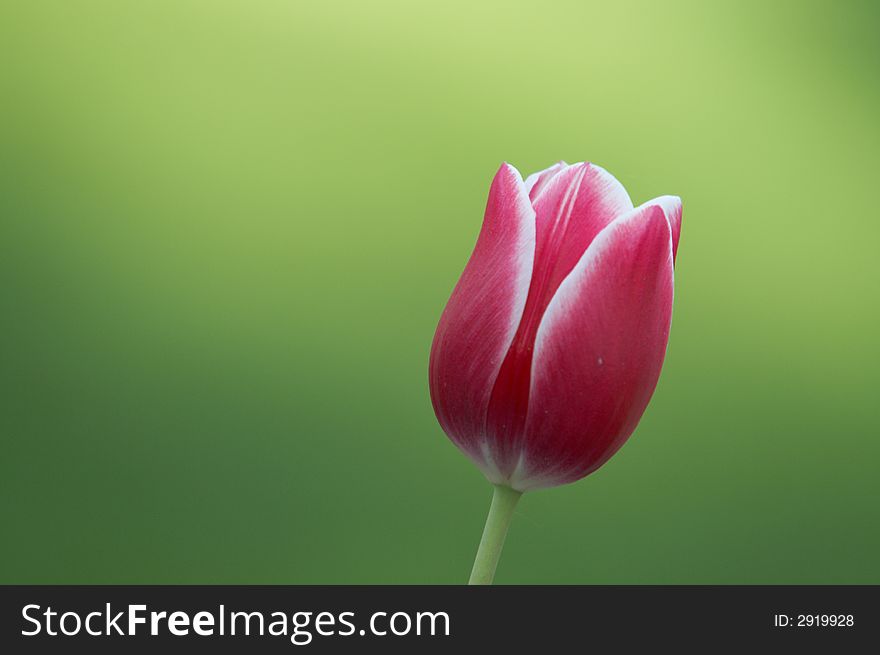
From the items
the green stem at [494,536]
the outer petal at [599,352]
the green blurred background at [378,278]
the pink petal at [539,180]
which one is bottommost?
the green stem at [494,536]

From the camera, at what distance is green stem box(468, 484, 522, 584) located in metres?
0.25

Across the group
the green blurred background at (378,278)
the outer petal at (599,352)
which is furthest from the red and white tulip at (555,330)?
the green blurred background at (378,278)

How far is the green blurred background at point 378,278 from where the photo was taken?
54.1 inches

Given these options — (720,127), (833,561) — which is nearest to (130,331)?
(720,127)

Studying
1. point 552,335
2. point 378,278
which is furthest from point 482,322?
point 378,278

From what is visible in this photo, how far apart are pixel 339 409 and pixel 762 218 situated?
67cm

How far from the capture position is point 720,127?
152 centimetres

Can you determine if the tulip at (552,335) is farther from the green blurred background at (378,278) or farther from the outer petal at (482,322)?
the green blurred background at (378,278)

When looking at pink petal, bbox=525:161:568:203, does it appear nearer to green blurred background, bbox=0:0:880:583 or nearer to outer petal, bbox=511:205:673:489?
outer petal, bbox=511:205:673:489

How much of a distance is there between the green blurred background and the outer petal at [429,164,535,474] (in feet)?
3.53

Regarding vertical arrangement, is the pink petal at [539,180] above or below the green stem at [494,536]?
above

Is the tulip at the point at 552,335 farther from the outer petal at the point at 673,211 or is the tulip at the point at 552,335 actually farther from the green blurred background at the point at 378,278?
the green blurred background at the point at 378,278

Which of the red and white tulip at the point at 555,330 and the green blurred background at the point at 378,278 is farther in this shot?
the green blurred background at the point at 378,278

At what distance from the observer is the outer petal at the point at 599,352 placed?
0.25 meters
